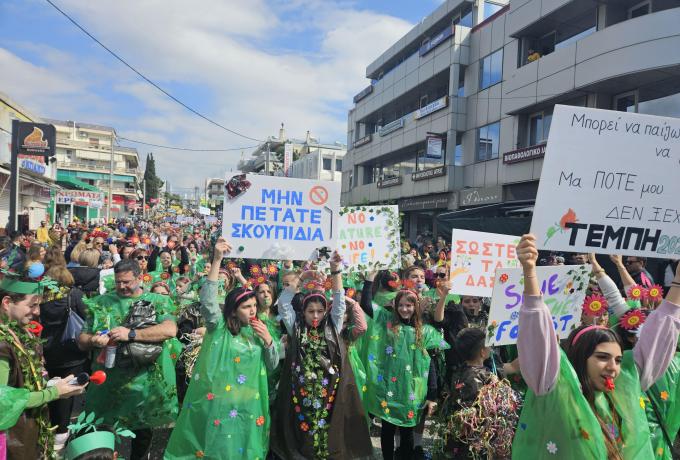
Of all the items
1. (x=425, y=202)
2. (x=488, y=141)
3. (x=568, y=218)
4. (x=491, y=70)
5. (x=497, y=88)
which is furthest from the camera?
(x=425, y=202)

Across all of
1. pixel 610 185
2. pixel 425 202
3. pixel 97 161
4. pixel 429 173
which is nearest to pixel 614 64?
pixel 429 173

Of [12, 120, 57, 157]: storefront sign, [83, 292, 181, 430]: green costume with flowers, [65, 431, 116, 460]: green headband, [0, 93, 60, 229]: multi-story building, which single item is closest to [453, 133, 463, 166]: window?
[12, 120, 57, 157]: storefront sign

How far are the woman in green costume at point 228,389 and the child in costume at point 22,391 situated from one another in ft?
2.95

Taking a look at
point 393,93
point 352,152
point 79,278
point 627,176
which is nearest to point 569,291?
point 627,176

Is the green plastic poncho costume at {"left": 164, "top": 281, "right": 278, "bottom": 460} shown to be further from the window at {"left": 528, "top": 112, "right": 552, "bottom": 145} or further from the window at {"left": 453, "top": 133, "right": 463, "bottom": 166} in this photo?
the window at {"left": 453, "top": 133, "right": 463, "bottom": 166}

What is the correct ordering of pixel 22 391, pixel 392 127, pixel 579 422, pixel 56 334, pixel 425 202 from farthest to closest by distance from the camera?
pixel 392 127 → pixel 425 202 → pixel 56 334 → pixel 22 391 → pixel 579 422

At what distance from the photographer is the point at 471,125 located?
22156 millimetres

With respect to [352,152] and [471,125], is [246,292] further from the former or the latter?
[352,152]

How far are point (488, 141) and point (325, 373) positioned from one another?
19.3 meters

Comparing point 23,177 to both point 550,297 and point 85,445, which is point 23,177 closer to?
point 85,445

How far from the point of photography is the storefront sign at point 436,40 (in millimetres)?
22734

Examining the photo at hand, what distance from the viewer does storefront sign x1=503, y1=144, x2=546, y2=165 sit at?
1695 centimetres

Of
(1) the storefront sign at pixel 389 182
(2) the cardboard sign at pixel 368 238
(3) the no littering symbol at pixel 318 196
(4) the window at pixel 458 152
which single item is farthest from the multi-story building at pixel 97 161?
(3) the no littering symbol at pixel 318 196

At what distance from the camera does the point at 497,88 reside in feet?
65.6
